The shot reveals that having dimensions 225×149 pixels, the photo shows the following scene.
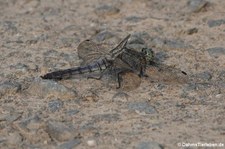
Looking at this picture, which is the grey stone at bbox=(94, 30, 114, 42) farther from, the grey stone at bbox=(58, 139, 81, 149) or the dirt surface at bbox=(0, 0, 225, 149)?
the grey stone at bbox=(58, 139, 81, 149)

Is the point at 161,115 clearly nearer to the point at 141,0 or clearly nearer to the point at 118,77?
the point at 118,77

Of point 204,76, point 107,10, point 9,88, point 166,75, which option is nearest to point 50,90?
point 9,88

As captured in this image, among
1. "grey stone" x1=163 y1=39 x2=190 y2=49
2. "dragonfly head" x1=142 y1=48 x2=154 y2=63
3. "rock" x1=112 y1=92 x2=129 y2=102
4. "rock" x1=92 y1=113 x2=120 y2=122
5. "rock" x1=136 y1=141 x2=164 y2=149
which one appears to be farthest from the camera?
"grey stone" x1=163 y1=39 x2=190 y2=49

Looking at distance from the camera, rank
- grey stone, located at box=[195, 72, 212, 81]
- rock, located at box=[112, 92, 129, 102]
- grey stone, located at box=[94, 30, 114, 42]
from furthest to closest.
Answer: grey stone, located at box=[94, 30, 114, 42] → grey stone, located at box=[195, 72, 212, 81] → rock, located at box=[112, 92, 129, 102]

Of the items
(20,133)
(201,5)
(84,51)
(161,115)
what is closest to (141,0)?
(201,5)

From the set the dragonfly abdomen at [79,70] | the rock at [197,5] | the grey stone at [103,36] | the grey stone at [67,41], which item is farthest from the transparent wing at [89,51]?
the rock at [197,5]

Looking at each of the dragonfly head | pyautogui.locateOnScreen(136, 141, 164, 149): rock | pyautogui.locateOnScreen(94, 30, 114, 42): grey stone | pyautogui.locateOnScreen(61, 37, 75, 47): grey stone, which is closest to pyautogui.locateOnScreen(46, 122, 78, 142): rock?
pyautogui.locateOnScreen(136, 141, 164, 149): rock

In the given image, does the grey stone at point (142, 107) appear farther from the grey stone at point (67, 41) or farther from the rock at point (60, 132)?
the grey stone at point (67, 41)
